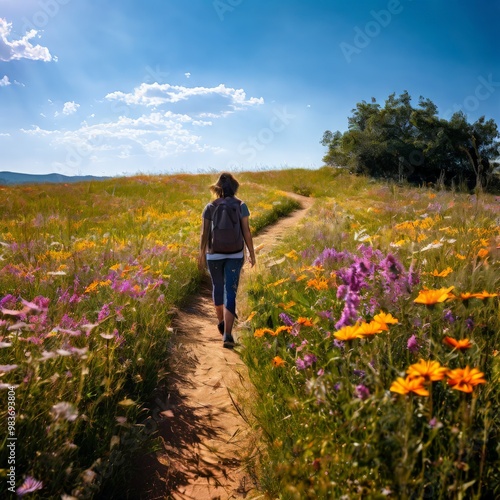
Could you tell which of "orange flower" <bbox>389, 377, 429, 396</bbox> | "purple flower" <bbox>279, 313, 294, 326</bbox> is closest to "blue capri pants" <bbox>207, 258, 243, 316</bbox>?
"purple flower" <bbox>279, 313, 294, 326</bbox>

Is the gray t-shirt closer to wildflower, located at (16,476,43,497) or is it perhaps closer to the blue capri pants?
the blue capri pants

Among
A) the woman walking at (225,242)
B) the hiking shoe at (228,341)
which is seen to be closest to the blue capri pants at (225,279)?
the woman walking at (225,242)

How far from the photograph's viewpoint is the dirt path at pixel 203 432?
2.68m

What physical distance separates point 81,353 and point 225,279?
287cm

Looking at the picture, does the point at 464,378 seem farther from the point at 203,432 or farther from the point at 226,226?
the point at 226,226

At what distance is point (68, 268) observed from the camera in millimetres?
4977

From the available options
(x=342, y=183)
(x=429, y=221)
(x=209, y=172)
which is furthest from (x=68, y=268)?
(x=209, y=172)

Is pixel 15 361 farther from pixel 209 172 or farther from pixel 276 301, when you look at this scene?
pixel 209 172

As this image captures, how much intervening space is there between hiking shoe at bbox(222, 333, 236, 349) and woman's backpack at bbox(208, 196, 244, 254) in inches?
41.2

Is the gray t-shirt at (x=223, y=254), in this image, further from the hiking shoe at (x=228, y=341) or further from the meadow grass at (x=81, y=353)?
the hiking shoe at (x=228, y=341)

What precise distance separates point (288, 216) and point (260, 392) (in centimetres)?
1368

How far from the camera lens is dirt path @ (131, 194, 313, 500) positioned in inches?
105

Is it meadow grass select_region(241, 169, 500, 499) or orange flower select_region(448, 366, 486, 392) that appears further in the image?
meadow grass select_region(241, 169, 500, 499)

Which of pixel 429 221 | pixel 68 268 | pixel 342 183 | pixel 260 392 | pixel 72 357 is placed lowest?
pixel 260 392
